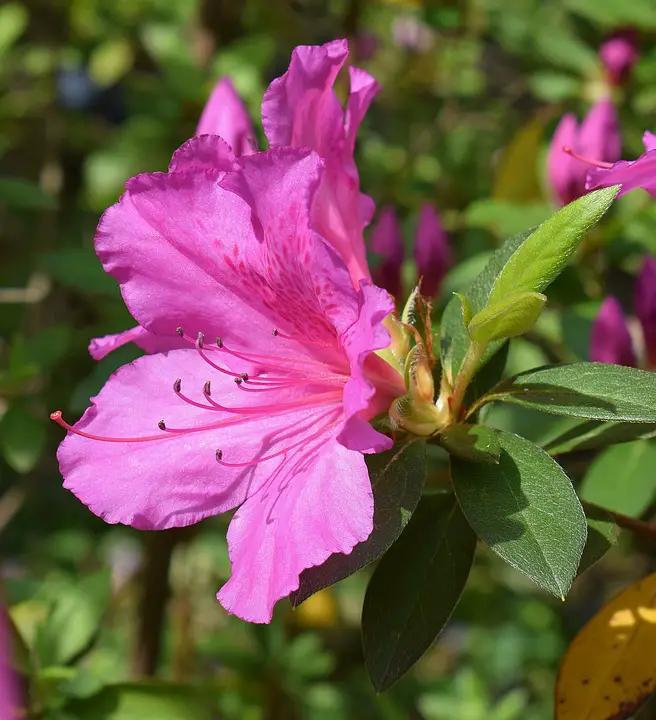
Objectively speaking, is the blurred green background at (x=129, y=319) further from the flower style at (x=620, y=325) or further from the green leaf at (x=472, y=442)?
the green leaf at (x=472, y=442)

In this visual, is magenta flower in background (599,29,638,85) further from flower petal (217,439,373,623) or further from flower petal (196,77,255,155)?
flower petal (217,439,373,623)

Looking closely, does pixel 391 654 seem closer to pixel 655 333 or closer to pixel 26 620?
pixel 655 333

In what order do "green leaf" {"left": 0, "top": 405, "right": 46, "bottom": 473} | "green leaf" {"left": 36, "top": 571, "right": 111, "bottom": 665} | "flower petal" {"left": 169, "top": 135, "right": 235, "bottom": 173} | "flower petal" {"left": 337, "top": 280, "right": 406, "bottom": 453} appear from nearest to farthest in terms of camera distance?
"flower petal" {"left": 337, "top": 280, "right": 406, "bottom": 453} < "flower petal" {"left": 169, "top": 135, "right": 235, "bottom": 173} < "green leaf" {"left": 36, "top": 571, "right": 111, "bottom": 665} < "green leaf" {"left": 0, "top": 405, "right": 46, "bottom": 473}

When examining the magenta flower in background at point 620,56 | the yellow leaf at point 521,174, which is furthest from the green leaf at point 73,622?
the magenta flower in background at point 620,56


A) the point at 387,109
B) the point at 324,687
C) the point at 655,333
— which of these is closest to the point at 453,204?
the point at 387,109

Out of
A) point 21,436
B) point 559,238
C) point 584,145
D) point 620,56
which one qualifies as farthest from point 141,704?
point 620,56

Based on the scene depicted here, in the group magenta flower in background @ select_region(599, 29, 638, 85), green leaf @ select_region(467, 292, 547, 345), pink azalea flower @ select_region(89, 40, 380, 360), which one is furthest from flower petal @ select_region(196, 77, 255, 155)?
magenta flower in background @ select_region(599, 29, 638, 85)

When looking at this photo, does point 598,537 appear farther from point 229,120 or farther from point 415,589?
point 229,120
